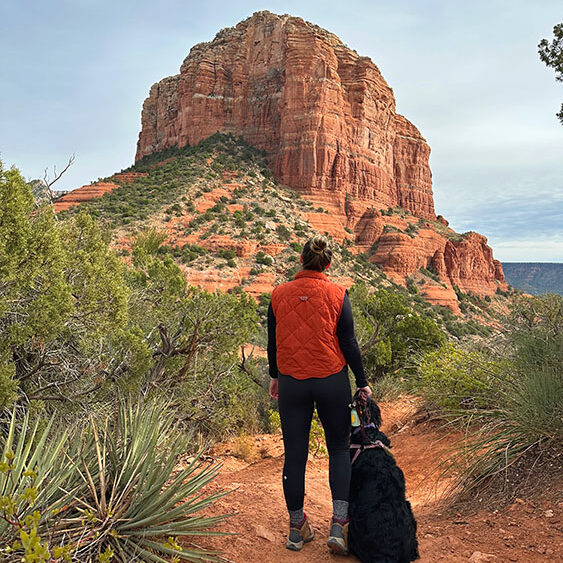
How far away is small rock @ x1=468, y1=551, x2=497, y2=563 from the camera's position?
2.65 meters

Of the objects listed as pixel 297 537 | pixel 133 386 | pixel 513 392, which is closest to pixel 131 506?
pixel 297 537

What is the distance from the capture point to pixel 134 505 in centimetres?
263

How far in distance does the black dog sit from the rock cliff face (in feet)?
187

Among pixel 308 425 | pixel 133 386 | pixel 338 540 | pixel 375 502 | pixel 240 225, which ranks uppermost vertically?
pixel 240 225

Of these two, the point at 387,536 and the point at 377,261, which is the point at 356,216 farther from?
the point at 387,536

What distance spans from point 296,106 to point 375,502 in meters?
62.7

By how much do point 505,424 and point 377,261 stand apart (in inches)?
2075

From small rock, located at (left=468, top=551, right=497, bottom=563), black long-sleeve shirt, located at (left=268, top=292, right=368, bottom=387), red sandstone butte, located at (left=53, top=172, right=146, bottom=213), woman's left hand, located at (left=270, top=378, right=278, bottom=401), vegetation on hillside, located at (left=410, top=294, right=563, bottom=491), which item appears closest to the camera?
small rock, located at (left=468, top=551, right=497, bottom=563)

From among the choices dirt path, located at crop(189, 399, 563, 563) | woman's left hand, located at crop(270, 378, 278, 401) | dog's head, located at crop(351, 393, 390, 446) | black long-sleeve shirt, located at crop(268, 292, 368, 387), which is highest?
black long-sleeve shirt, located at crop(268, 292, 368, 387)

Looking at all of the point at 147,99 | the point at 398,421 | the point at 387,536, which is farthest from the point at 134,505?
the point at 147,99

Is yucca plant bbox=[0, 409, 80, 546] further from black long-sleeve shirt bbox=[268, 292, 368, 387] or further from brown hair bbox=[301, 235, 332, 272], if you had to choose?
brown hair bbox=[301, 235, 332, 272]

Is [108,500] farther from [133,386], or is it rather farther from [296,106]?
[296,106]

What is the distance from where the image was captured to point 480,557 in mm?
2680

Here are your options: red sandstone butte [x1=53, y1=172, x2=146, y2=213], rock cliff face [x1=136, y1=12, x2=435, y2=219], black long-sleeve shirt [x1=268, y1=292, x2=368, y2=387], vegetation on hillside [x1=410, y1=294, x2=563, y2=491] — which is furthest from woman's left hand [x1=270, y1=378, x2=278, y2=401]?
rock cliff face [x1=136, y1=12, x2=435, y2=219]
